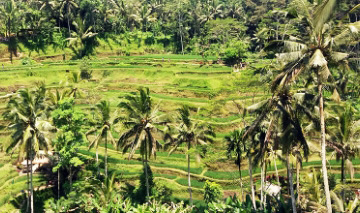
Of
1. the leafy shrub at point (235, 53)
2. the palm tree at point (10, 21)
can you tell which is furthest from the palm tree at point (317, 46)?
the palm tree at point (10, 21)

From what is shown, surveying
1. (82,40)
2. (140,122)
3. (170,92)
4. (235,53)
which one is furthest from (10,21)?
(140,122)

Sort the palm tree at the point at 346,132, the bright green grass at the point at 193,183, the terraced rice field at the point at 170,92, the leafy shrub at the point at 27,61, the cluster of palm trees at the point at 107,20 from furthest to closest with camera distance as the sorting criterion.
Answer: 1. the cluster of palm trees at the point at 107,20
2. the leafy shrub at the point at 27,61
3. the bright green grass at the point at 193,183
4. the terraced rice field at the point at 170,92
5. the palm tree at the point at 346,132

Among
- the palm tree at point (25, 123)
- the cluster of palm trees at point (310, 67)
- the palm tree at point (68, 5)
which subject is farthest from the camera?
the palm tree at point (68, 5)

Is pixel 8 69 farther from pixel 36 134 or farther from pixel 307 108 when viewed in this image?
pixel 307 108

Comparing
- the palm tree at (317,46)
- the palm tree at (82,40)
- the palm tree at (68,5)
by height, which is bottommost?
the palm tree at (317,46)

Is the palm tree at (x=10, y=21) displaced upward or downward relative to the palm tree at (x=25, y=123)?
upward

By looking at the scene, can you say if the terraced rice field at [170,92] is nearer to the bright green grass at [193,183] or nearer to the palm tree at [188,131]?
the bright green grass at [193,183]

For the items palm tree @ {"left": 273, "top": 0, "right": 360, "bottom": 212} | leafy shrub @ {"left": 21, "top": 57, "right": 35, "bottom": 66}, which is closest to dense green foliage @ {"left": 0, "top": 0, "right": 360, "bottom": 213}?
palm tree @ {"left": 273, "top": 0, "right": 360, "bottom": 212}

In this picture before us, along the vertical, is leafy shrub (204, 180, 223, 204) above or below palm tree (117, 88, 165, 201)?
below

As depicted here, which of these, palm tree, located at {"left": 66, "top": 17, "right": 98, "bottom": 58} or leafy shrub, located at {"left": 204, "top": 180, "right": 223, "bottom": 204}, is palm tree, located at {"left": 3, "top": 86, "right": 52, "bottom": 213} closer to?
leafy shrub, located at {"left": 204, "top": 180, "right": 223, "bottom": 204}
